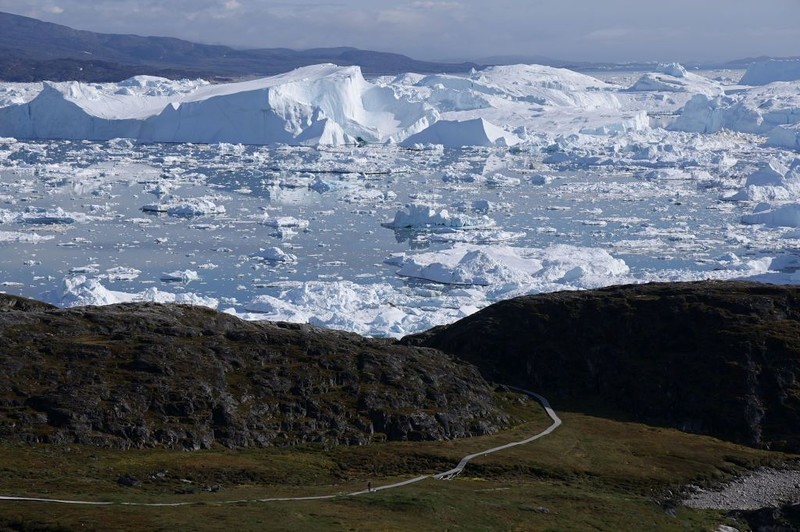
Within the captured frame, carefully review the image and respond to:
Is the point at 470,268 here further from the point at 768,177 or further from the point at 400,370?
the point at 768,177

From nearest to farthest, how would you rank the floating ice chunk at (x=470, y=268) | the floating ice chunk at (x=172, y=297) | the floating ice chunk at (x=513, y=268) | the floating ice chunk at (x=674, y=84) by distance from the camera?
the floating ice chunk at (x=172, y=297) → the floating ice chunk at (x=513, y=268) → the floating ice chunk at (x=470, y=268) → the floating ice chunk at (x=674, y=84)

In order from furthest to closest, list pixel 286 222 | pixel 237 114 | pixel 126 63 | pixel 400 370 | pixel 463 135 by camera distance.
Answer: pixel 126 63, pixel 463 135, pixel 237 114, pixel 286 222, pixel 400 370

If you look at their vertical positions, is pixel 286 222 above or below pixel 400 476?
above

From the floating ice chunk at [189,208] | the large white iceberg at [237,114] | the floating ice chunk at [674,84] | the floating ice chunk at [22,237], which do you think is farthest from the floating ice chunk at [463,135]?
the floating ice chunk at [22,237]

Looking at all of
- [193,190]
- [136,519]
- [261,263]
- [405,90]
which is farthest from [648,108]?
[136,519]

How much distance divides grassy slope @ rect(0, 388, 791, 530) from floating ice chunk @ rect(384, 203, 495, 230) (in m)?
22.9

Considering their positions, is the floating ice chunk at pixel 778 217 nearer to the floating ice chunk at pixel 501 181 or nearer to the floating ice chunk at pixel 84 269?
the floating ice chunk at pixel 501 181

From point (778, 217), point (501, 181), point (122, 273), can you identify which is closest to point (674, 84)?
point (501, 181)

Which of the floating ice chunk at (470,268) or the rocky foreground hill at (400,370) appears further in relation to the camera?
the floating ice chunk at (470,268)

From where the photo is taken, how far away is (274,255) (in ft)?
117

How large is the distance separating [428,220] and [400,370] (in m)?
22.2

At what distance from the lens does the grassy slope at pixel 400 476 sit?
12.3m

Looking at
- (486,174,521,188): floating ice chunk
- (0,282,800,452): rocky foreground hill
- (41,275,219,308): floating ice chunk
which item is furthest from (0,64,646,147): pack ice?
(0,282,800,452): rocky foreground hill

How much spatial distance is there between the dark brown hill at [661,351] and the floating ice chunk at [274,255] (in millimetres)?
11539
